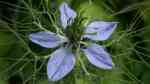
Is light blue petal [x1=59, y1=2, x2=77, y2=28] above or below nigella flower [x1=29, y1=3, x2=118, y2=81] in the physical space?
above

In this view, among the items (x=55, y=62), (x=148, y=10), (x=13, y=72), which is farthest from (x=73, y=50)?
(x=148, y=10)

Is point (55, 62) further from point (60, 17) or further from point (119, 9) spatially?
point (119, 9)

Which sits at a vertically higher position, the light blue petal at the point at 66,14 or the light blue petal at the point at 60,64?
the light blue petal at the point at 66,14

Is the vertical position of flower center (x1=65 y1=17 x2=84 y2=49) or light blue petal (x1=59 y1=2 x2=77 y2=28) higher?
light blue petal (x1=59 y1=2 x2=77 y2=28)

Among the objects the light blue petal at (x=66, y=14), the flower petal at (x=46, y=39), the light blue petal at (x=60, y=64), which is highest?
the light blue petal at (x=66, y=14)

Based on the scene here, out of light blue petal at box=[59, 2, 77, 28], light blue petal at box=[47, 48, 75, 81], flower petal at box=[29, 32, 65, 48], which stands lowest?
light blue petal at box=[47, 48, 75, 81]
